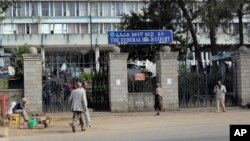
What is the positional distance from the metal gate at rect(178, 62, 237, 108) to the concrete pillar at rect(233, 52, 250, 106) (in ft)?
1.55

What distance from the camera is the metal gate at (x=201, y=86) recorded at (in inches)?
1197

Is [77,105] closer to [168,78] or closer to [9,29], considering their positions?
[168,78]

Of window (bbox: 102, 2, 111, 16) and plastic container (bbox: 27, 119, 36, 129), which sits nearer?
plastic container (bbox: 27, 119, 36, 129)

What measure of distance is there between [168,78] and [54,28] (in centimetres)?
5647

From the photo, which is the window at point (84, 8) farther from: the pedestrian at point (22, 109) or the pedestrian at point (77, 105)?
the pedestrian at point (77, 105)

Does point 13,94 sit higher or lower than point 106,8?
lower

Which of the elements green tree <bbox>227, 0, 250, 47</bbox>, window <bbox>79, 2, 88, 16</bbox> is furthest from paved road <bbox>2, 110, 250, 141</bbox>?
window <bbox>79, 2, 88, 16</bbox>

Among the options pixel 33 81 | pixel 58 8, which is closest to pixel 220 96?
pixel 33 81

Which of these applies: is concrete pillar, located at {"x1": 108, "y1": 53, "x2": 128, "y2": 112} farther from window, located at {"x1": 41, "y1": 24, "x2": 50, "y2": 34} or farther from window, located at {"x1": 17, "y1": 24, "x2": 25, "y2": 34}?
window, located at {"x1": 17, "y1": 24, "x2": 25, "y2": 34}

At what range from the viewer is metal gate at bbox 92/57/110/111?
29.7 meters

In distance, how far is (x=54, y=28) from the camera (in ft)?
274

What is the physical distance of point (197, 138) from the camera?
1474cm

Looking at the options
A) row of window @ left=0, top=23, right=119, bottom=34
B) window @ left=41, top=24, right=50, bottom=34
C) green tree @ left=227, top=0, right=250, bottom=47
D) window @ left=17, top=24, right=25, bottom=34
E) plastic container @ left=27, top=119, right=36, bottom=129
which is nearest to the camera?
plastic container @ left=27, top=119, right=36, bottom=129

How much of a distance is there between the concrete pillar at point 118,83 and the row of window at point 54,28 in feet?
173
